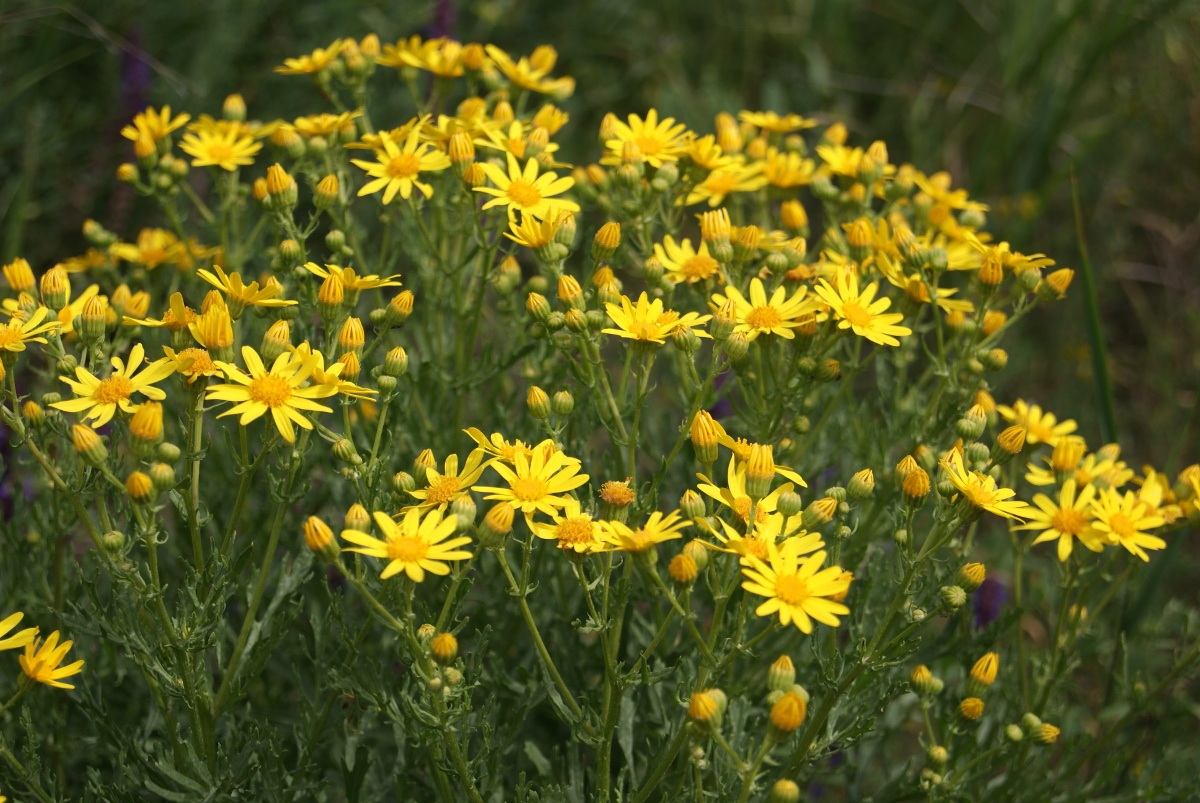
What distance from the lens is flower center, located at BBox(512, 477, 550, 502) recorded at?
90.0 inches

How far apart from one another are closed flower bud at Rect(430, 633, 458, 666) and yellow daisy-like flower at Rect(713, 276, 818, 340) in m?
1.14

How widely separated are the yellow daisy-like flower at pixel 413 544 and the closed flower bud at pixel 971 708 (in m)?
1.41

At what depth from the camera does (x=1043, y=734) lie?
272cm

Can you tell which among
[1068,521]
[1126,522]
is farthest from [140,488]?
[1126,522]

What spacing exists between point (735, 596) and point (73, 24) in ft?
17.5

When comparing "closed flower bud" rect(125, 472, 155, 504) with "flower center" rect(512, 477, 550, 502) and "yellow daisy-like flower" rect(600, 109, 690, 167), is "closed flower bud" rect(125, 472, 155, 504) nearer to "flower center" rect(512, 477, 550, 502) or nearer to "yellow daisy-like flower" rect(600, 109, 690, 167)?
"flower center" rect(512, 477, 550, 502)

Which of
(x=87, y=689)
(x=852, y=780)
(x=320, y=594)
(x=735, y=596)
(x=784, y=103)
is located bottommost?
(x=852, y=780)

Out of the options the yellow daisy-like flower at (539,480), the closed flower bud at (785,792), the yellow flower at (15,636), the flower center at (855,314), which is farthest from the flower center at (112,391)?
the flower center at (855,314)

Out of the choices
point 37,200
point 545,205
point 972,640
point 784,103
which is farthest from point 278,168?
point 784,103

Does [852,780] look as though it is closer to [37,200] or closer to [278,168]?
[278,168]

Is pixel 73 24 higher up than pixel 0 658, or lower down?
Result: higher up

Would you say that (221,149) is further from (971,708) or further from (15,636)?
(971,708)

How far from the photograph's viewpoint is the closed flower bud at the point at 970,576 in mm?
2492

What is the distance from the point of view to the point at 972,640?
3.15 metres
